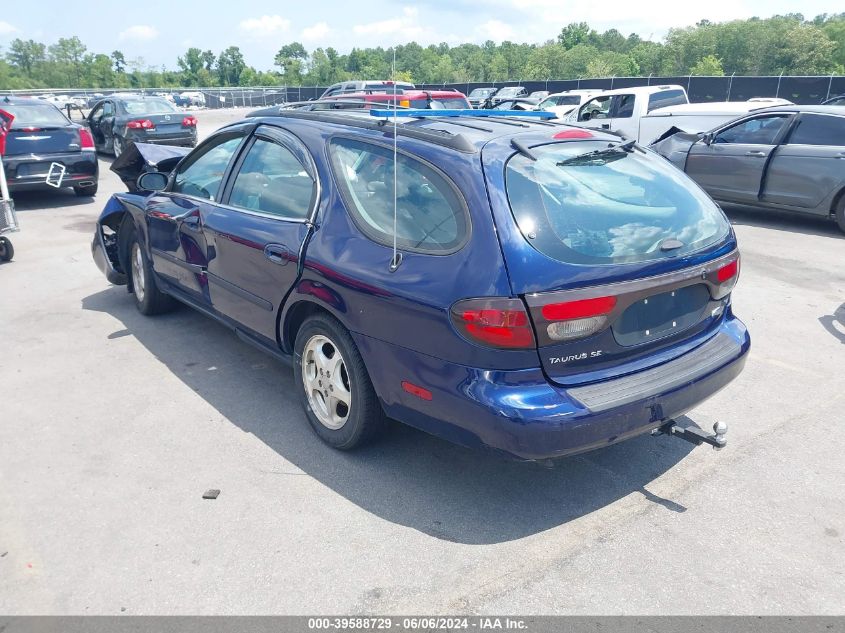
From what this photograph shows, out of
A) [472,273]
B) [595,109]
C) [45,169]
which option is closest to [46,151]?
[45,169]

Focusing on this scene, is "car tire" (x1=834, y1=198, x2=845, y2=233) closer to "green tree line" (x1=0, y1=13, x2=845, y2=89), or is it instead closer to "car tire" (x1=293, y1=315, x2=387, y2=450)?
"car tire" (x1=293, y1=315, x2=387, y2=450)

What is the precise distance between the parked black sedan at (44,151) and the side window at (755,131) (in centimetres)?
971

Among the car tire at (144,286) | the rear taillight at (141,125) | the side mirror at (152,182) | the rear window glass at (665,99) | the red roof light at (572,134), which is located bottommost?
the car tire at (144,286)

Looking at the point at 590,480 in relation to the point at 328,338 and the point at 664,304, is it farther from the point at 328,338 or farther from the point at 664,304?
the point at 328,338

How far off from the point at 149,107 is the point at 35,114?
525 cm

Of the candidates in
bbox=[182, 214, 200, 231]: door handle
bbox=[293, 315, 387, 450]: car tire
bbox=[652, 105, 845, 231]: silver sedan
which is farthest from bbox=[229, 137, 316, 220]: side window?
bbox=[652, 105, 845, 231]: silver sedan

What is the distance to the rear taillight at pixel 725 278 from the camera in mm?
3408

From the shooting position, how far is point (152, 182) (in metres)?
5.38

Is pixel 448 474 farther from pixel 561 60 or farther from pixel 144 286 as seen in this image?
pixel 561 60

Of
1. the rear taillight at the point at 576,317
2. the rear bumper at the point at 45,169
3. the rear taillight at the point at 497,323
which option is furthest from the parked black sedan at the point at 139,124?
the rear taillight at the point at 576,317

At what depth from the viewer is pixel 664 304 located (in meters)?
3.14

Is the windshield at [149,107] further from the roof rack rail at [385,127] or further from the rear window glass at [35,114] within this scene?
the roof rack rail at [385,127]

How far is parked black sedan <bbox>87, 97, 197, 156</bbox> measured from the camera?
50.2 feet

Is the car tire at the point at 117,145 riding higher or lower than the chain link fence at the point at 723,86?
lower
